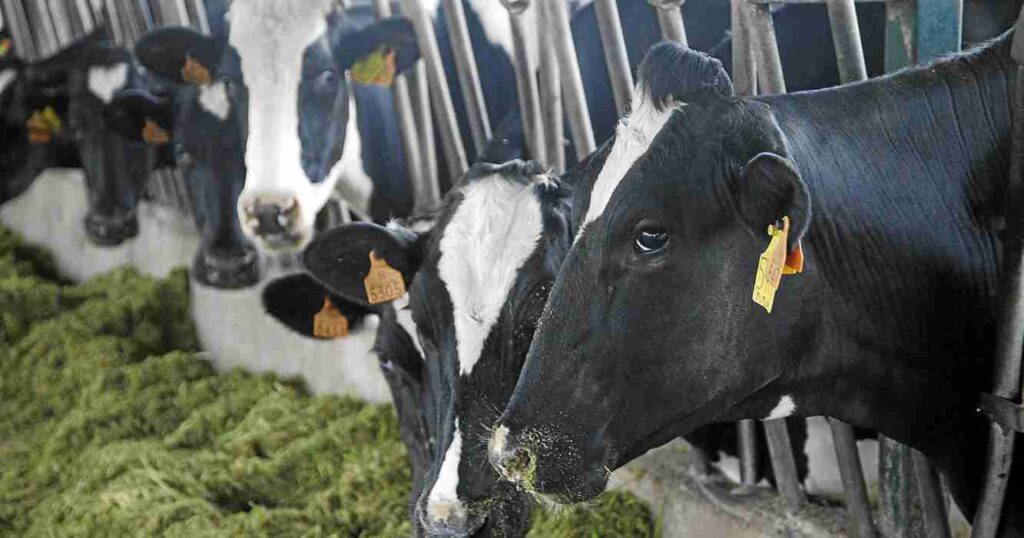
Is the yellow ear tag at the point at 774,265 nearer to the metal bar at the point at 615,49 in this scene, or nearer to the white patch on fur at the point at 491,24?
the metal bar at the point at 615,49

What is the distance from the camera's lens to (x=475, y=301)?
2.58 meters

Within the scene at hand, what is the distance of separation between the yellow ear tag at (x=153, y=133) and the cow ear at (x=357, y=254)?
244cm

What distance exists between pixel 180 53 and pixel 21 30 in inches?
159

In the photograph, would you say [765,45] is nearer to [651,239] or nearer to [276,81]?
[651,239]

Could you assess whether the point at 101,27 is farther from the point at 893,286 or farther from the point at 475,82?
the point at 893,286

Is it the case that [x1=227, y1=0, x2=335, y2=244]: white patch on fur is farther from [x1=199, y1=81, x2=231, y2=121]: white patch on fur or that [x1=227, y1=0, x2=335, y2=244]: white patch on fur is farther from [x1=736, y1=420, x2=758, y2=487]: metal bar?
[x1=736, y1=420, x2=758, y2=487]: metal bar

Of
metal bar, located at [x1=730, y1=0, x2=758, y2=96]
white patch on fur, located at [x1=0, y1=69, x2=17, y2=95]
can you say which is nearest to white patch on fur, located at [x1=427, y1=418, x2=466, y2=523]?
metal bar, located at [x1=730, y1=0, x2=758, y2=96]

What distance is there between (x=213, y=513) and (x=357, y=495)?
47 cm

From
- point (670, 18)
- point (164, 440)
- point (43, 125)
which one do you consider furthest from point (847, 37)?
point (43, 125)

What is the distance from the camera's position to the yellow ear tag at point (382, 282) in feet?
9.53

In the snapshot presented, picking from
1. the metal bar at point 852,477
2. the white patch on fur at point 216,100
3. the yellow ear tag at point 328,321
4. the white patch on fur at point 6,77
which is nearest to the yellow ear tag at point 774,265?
the metal bar at point 852,477

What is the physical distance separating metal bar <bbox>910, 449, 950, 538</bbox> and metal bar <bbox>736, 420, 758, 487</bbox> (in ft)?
2.35

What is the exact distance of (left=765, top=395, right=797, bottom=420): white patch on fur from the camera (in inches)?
76.0

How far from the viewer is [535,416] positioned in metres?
1.80
